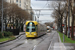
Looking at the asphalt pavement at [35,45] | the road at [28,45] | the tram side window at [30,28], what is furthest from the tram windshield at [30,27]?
the asphalt pavement at [35,45]

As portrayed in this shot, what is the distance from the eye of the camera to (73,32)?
2300 cm

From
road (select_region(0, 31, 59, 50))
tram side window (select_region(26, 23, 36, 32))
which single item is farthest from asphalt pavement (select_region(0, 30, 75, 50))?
tram side window (select_region(26, 23, 36, 32))

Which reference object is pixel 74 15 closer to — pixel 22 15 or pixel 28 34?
pixel 28 34

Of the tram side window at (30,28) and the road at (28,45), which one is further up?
the tram side window at (30,28)

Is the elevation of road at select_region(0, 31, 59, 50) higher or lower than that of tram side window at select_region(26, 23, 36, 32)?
lower

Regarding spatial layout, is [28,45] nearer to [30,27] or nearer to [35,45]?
[35,45]

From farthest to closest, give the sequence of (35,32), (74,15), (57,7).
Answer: (57,7), (35,32), (74,15)

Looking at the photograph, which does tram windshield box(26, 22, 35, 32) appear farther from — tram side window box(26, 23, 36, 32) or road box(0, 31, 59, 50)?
road box(0, 31, 59, 50)

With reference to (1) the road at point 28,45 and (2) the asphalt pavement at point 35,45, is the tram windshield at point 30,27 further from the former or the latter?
(2) the asphalt pavement at point 35,45

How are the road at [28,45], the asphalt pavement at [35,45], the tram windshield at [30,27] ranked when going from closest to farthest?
the asphalt pavement at [35,45] < the road at [28,45] < the tram windshield at [30,27]

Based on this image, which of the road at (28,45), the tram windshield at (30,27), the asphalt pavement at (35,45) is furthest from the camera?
the tram windshield at (30,27)

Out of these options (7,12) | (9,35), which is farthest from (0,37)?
(7,12)

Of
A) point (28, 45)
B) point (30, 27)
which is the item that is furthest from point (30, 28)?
point (28, 45)

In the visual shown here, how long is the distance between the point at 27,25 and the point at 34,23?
138cm
